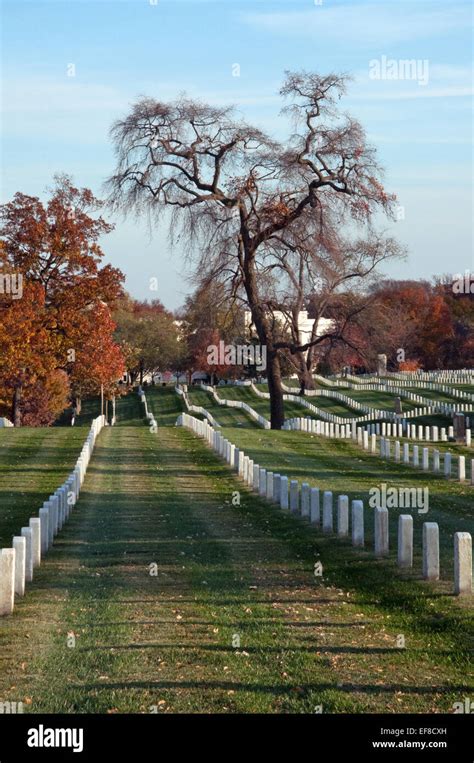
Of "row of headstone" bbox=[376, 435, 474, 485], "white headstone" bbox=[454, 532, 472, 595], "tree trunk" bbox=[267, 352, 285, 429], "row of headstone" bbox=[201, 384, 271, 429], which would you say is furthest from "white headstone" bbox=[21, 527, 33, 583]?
"row of headstone" bbox=[201, 384, 271, 429]

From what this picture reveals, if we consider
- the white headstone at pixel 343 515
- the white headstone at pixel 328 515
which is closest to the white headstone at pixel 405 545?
the white headstone at pixel 343 515

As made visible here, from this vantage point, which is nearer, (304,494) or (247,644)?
(247,644)

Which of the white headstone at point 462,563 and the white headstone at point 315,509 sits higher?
the white headstone at point 462,563

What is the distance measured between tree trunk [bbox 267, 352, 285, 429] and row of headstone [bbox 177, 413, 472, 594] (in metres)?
16.0

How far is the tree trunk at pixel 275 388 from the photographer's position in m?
50.6

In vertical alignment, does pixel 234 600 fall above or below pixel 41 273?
below

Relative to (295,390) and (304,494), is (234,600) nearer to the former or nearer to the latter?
(304,494)

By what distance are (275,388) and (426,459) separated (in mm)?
18669

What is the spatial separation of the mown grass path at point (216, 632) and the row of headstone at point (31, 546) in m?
0.22

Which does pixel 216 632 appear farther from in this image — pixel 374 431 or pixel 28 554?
pixel 374 431

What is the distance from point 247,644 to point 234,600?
2.32 m

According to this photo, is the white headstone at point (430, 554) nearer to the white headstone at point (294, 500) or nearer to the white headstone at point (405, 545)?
the white headstone at point (405, 545)
